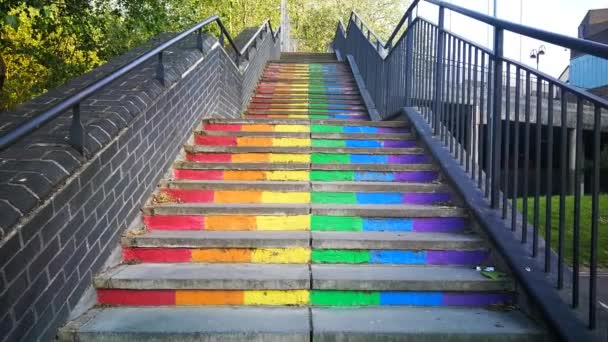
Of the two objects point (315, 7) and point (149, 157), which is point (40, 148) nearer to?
point (149, 157)

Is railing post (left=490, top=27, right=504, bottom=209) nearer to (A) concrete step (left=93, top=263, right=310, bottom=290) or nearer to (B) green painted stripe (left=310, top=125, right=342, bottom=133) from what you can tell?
(A) concrete step (left=93, top=263, right=310, bottom=290)

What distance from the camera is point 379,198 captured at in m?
3.76

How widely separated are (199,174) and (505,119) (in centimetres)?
236

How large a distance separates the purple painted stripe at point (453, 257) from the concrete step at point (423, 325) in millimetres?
443

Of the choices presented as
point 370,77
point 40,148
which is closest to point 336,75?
point 370,77

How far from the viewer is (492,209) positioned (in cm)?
320

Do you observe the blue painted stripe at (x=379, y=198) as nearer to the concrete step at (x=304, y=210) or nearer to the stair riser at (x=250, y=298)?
the concrete step at (x=304, y=210)

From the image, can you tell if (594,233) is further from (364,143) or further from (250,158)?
(250,158)

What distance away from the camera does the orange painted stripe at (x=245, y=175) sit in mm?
4062

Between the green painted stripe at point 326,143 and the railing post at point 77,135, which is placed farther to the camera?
the green painted stripe at point 326,143

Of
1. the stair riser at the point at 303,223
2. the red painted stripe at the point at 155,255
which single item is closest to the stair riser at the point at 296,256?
the red painted stripe at the point at 155,255

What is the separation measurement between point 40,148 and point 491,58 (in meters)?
2.73

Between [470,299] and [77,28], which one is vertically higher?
[77,28]

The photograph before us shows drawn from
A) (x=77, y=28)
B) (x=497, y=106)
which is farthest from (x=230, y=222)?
(x=77, y=28)
